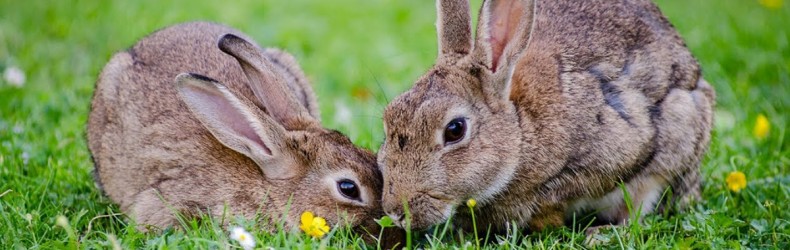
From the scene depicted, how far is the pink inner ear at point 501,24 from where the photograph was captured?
541 cm

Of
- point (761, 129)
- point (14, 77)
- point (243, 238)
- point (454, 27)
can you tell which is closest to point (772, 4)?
point (761, 129)

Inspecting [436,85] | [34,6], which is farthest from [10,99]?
[436,85]

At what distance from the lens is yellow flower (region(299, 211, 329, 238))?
522 centimetres

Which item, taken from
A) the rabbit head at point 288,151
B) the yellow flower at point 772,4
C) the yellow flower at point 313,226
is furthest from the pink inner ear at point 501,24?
the yellow flower at point 772,4

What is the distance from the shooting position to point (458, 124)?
526 centimetres

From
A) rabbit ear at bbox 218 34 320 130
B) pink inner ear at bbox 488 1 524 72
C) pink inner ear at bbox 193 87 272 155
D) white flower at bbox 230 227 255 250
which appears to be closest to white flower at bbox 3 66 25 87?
rabbit ear at bbox 218 34 320 130

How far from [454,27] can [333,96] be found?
10.00ft

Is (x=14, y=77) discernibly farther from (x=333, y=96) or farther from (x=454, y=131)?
(x=454, y=131)

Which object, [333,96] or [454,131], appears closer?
[454,131]

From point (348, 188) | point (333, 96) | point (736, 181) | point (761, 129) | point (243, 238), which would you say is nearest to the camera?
point (243, 238)

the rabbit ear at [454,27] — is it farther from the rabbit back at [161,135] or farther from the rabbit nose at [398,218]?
the rabbit back at [161,135]

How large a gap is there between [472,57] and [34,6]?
5952mm

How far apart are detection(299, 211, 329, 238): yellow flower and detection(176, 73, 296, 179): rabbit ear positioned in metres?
0.49

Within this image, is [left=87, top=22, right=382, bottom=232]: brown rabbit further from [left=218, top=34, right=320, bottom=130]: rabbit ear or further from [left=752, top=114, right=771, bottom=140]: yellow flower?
[left=752, top=114, right=771, bottom=140]: yellow flower
